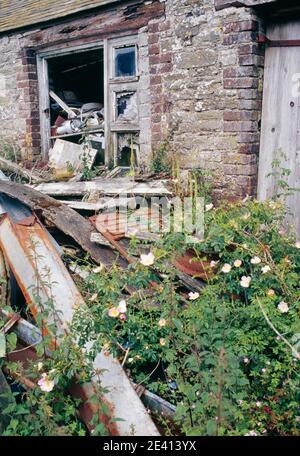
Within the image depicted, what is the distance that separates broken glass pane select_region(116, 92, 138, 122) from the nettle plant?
3044 millimetres

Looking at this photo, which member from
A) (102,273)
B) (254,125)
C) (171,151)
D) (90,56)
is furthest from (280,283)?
(90,56)

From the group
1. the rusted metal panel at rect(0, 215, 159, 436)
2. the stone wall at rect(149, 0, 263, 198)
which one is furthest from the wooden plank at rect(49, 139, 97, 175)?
the rusted metal panel at rect(0, 215, 159, 436)

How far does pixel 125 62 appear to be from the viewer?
239 inches

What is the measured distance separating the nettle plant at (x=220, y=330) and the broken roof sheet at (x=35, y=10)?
3989 millimetres

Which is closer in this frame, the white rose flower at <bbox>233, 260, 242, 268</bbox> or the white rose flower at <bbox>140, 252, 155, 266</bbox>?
the white rose flower at <bbox>140, 252, 155, 266</bbox>

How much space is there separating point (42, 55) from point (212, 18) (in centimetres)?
338

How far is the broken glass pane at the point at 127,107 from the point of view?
606 centimetres

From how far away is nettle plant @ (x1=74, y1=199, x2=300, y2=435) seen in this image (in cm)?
237

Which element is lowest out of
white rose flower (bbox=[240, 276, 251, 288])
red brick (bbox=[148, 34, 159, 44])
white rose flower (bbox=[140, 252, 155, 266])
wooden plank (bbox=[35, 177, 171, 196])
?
white rose flower (bbox=[240, 276, 251, 288])

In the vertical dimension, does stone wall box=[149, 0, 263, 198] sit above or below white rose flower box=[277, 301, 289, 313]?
above

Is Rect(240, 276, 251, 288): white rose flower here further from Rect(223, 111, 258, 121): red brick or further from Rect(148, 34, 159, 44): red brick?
Rect(148, 34, 159, 44): red brick

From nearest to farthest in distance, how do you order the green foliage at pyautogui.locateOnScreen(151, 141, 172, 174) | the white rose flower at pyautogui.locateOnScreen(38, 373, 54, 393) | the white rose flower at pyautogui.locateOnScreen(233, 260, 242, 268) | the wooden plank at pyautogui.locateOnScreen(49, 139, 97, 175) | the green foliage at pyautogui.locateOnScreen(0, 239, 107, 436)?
the green foliage at pyautogui.locateOnScreen(0, 239, 107, 436) < the white rose flower at pyautogui.locateOnScreen(38, 373, 54, 393) < the white rose flower at pyautogui.locateOnScreen(233, 260, 242, 268) < the green foliage at pyautogui.locateOnScreen(151, 141, 172, 174) < the wooden plank at pyautogui.locateOnScreen(49, 139, 97, 175)

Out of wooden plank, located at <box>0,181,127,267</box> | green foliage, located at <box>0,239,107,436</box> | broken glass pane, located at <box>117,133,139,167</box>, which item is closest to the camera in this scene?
green foliage, located at <box>0,239,107,436</box>

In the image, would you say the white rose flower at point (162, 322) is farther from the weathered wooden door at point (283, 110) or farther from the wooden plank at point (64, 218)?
the weathered wooden door at point (283, 110)
